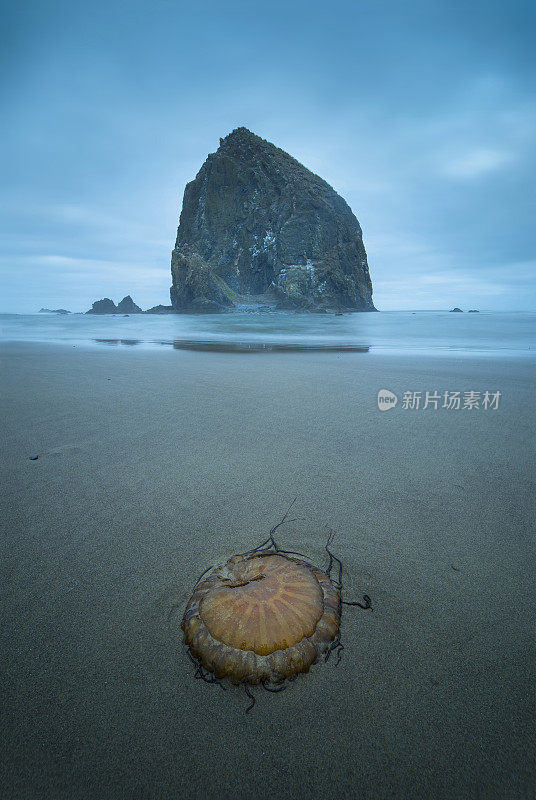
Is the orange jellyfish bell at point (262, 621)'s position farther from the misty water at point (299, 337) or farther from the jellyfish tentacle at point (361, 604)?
the misty water at point (299, 337)

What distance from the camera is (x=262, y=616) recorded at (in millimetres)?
1301

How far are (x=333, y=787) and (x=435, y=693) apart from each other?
44cm

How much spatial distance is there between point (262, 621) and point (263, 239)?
104147 millimetres

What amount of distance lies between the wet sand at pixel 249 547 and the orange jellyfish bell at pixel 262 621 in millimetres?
64

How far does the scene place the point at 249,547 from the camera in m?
1.82

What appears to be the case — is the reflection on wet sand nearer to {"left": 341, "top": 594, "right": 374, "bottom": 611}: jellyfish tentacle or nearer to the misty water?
the misty water

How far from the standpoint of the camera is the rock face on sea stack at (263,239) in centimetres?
7900

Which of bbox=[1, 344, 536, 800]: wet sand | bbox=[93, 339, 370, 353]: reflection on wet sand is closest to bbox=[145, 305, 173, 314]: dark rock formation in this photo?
bbox=[93, 339, 370, 353]: reflection on wet sand

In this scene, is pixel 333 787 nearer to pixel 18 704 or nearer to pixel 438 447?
pixel 18 704

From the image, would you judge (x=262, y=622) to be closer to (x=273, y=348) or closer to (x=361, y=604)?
(x=361, y=604)

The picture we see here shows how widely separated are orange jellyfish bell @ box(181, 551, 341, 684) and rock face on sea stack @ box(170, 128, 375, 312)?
7524cm

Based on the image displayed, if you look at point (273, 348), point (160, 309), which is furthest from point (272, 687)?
point (160, 309)

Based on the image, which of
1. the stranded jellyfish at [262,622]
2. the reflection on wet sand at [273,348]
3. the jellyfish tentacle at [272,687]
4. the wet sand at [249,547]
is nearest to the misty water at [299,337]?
the reflection on wet sand at [273,348]

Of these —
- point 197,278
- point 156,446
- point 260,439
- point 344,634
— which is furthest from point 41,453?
point 197,278
